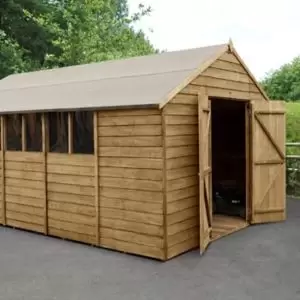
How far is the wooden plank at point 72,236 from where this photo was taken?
19.6 feet

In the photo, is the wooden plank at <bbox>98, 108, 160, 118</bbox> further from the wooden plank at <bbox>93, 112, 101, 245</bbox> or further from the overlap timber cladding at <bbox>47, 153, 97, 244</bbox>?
the overlap timber cladding at <bbox>47, 153, 97, 244</bbox>

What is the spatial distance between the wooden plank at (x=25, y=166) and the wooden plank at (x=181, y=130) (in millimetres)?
2335

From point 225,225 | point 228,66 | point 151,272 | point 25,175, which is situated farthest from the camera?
point 225,225

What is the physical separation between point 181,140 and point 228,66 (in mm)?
1625

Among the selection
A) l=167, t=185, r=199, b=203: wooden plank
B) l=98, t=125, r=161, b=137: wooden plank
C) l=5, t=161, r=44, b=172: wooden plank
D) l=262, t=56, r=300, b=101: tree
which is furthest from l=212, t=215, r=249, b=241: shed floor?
l=262, t=56, r=300, b=101: tree

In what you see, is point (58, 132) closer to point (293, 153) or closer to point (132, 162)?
point (132, 162)

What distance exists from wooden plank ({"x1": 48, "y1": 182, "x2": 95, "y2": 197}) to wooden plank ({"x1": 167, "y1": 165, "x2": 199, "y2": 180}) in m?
1.23

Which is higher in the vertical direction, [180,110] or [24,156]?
[180,110]

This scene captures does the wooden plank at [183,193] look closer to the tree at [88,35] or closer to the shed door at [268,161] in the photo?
the shed door at [268,161]

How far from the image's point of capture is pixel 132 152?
17.9 feet

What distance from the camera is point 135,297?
4.16m

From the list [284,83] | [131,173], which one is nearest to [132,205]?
[131,173]

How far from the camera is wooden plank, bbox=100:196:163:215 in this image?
5254 millimetres

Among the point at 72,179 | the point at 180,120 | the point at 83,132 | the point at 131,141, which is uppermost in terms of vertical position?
the point at 180,120
